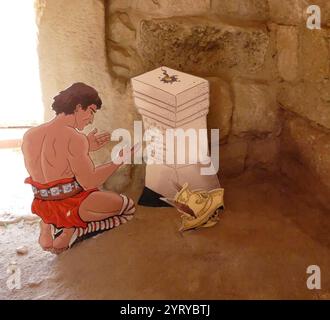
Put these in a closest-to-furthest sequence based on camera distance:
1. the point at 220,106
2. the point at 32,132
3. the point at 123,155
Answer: the point at 32,132, the point at 123,155, the point at 220,106

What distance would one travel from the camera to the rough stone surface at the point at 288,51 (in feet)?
5.52

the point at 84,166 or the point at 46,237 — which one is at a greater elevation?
the point at 84,166

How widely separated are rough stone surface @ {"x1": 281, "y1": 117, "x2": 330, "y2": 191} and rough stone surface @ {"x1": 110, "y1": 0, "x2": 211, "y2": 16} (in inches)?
20.1

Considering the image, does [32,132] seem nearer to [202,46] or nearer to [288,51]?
[202,46]

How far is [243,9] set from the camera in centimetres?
173

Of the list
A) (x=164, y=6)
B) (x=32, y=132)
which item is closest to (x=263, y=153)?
(x=164, y=6)

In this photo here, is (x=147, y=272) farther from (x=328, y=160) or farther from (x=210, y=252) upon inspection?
(x=328, y=160)

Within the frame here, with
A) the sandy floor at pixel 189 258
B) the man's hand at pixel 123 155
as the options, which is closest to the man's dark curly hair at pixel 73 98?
the man's hand at pixel 123 155

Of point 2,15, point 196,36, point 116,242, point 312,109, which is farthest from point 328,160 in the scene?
point 2,15

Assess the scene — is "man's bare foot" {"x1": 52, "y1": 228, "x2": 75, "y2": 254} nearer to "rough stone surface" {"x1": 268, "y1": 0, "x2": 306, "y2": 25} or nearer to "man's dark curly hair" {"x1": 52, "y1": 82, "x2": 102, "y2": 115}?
"man's dark curly hair" {"x1": 52, "y1": 82, "x2": 102, "y2": 115}

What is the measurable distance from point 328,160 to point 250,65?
0.42 meters

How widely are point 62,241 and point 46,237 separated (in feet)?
0.16

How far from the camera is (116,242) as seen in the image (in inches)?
63.1

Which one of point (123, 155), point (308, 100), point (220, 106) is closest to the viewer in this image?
point (123, 155)
